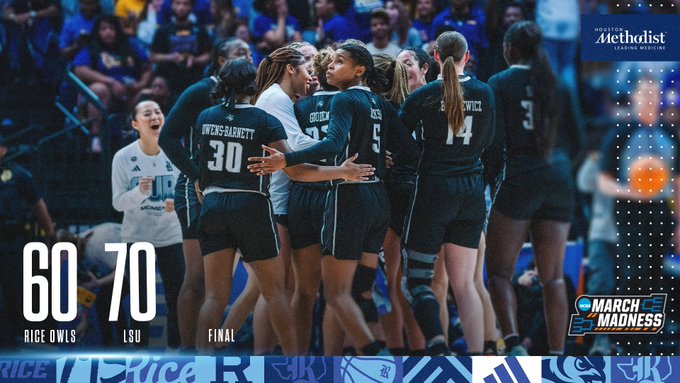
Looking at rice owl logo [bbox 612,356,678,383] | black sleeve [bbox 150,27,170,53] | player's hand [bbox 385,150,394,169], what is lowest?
rice owl logo [bbox 612,356,678,383]

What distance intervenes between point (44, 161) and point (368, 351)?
1738 millimetres

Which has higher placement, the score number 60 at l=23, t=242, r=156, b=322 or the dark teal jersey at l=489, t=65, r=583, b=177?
the dark teal jersey at l=489, t=65, r=583, b=177

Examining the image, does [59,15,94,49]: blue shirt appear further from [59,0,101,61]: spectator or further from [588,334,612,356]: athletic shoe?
[588,334,612,356]: athletic shoe

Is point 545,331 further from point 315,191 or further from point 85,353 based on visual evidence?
point 85,353

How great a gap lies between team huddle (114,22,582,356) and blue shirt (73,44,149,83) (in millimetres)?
174

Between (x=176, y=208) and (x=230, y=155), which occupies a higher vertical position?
(x=230, y=155)

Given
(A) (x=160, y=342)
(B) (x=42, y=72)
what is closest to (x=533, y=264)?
(A) (x=160, y=342)

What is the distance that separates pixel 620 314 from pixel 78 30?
2.83 meters

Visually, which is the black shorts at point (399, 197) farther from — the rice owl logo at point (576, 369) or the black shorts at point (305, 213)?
the rice owl logo at point (576, 369)

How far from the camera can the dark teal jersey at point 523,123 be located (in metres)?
4.25

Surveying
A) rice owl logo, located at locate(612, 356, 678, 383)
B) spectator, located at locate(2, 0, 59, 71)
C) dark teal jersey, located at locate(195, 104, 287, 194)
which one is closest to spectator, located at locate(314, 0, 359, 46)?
dark teal jersey, located at locate(195, 104, 287, 194)

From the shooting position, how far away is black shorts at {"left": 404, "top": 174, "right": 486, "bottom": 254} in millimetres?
4402

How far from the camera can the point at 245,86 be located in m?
4.40

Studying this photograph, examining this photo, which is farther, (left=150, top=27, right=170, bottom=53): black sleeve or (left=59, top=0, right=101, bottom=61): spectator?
(left=150, top=27, right=170, bottom=53): black sleeve
